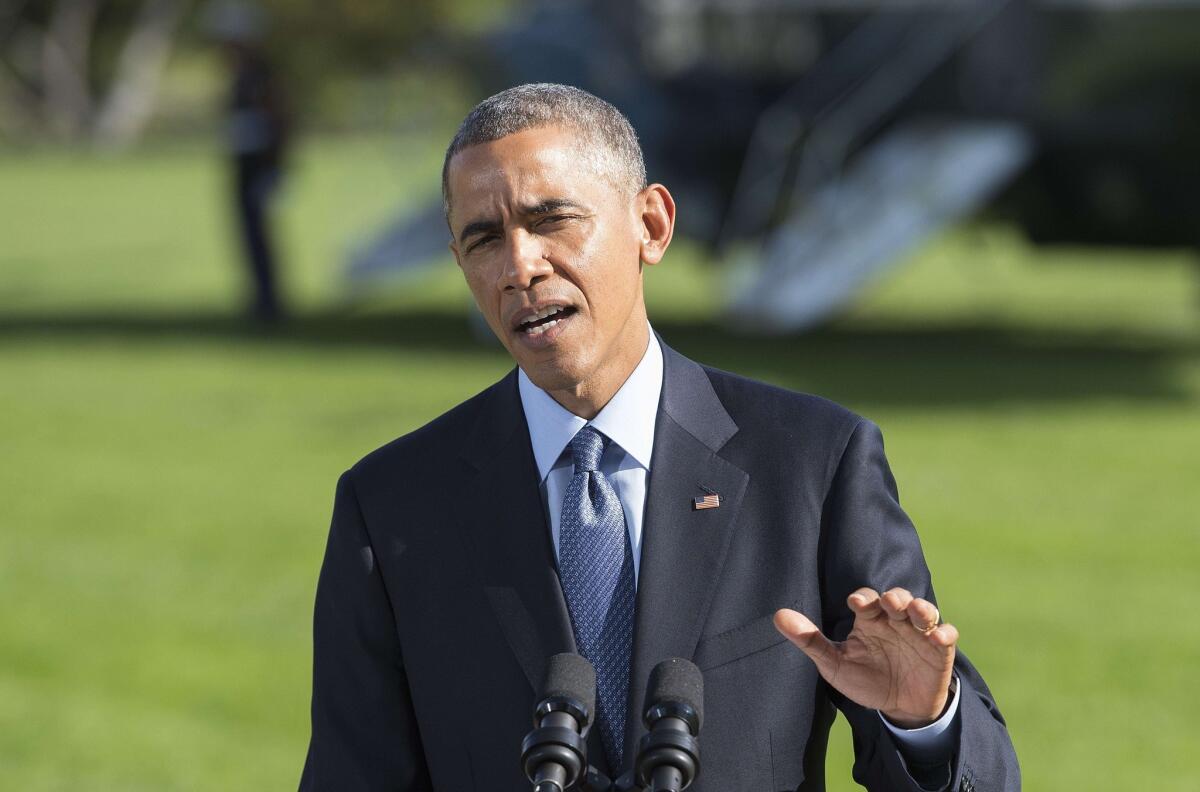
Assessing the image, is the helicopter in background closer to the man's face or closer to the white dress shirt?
the white dress shirt

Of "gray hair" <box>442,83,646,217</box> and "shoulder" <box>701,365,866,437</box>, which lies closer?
"gray hair" <box>442,83,646,217</box>

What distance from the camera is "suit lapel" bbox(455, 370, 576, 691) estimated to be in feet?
9.75

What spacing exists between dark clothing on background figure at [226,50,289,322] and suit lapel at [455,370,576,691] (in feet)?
58.7

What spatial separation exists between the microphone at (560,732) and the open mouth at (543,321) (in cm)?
58

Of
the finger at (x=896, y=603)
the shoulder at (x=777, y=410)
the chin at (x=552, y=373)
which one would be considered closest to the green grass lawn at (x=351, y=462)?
the shoulder at (x=777, y=410)

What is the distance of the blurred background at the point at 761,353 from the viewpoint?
860 cm

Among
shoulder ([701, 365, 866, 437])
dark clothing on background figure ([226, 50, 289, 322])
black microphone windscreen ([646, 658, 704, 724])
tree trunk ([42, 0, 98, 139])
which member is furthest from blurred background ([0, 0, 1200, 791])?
tree trunk ([42, 0, 98, 139])

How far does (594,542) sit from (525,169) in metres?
0.60

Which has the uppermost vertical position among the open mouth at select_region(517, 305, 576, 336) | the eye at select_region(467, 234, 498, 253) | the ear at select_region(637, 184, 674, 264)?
the ear at select_region(637, 184, 674, 264)

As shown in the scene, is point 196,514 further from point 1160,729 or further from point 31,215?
point 31,215

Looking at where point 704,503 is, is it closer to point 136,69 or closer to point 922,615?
point 922,615

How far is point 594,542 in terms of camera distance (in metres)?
3.01

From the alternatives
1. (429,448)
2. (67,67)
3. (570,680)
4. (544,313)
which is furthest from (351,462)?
(67,67)

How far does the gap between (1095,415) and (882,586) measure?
12.6 metres
